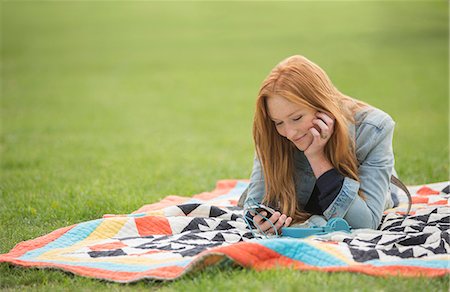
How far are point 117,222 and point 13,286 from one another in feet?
3.05

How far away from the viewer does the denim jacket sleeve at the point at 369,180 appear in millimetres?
4301

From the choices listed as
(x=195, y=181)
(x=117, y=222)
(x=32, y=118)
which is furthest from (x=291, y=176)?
(x=32, y=118)

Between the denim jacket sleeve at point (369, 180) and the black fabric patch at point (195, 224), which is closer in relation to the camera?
the denim jacket sleeve at point (369, 180)

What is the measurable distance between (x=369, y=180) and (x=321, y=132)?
17.5 inches

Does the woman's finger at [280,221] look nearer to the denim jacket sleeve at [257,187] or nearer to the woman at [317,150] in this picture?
the woman at [317,150]

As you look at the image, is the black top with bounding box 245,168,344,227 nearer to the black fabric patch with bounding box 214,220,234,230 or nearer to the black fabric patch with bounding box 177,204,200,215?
the black fabric patch with bounding box 214,220,234,230

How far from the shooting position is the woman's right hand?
441 cm

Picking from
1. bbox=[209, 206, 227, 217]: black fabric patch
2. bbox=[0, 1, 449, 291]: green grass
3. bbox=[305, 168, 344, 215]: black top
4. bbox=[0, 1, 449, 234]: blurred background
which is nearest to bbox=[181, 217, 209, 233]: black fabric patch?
bbox=[209, 206, 227, 217]: black fabric patch

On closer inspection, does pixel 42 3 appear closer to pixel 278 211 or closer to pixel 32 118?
pixel 32 118

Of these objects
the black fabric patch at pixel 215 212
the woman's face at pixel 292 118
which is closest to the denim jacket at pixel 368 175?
the woman's face at pixel 292 118

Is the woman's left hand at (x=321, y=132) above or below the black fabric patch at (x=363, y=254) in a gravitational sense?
above

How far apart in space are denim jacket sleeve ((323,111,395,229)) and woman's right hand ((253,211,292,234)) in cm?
25

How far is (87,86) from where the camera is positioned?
17.3 metres

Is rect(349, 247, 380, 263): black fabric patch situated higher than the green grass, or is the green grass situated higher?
rect(349, 247, 380, 263): black fabric patch
